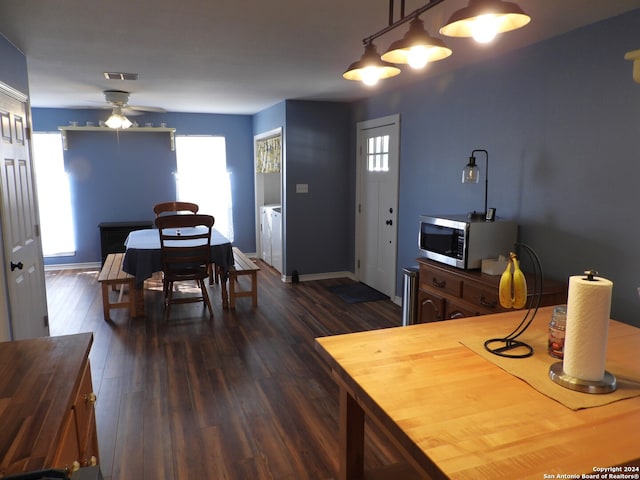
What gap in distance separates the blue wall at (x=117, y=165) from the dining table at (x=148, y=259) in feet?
6.82

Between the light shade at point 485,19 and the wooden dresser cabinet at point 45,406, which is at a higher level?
the light shade at point 485,19

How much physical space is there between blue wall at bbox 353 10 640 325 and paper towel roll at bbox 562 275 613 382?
1553 millimetres

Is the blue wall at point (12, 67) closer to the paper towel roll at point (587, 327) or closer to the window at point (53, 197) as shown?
the paper towel roll at point (587, 327)

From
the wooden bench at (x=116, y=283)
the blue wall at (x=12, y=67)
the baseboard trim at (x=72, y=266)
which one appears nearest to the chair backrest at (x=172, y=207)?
the wooden bench at (x=116, y=283)

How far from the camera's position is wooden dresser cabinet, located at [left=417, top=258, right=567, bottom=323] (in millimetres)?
2755

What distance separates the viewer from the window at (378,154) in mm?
4977

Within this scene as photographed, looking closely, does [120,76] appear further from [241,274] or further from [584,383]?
[584,383]

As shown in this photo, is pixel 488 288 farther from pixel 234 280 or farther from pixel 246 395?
pixel 234 280

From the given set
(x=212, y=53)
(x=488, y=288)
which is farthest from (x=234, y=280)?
(x=488, y=288)

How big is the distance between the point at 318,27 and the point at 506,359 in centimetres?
217

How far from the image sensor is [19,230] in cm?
301

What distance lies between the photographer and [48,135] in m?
6.39

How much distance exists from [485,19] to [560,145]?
1.97 metres

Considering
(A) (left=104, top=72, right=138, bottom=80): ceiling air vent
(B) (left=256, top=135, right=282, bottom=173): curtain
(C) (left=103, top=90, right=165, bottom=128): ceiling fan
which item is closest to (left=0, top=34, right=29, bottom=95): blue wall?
(A) (left=104, top=72, right=138, bottom=80): ceiling air vent
